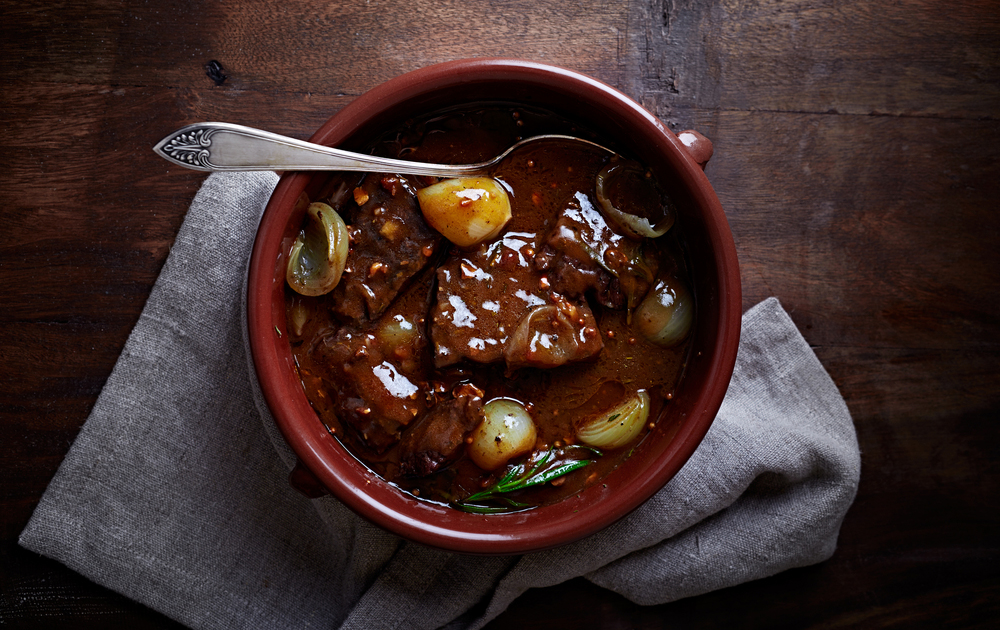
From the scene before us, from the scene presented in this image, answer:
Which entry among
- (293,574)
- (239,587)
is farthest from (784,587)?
(239,587)

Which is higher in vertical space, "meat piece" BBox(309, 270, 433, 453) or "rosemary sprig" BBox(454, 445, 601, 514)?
"meat piece" BBox(309, 270, 433, 453)

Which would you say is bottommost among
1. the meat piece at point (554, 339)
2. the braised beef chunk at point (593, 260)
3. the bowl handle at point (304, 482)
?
the bowl handle at point (304, 482)

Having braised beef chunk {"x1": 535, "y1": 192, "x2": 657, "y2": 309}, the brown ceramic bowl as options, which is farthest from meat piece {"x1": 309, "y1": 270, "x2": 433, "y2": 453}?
braised beef chunk {"x1": 535, "y1": 192, "x2": 657, "y2": 309}

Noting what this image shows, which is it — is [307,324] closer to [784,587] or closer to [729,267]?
[729,267]

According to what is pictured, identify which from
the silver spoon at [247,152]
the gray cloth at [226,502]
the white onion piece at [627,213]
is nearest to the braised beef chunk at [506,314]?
the white onion piece at [627,213]

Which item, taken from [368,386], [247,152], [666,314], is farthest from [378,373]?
[666,314]

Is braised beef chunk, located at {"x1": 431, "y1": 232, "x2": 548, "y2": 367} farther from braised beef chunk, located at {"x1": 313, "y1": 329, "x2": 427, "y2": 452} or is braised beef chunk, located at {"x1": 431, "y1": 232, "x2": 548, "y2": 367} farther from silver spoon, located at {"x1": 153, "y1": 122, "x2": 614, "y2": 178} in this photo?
silver spoon, located at {"x1": 153, "y1": 122, "x2": 614, "y2": 178}

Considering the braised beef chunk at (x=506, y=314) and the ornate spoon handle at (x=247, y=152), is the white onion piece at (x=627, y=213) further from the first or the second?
the ornate spoon handle at (x=247, y=152)
